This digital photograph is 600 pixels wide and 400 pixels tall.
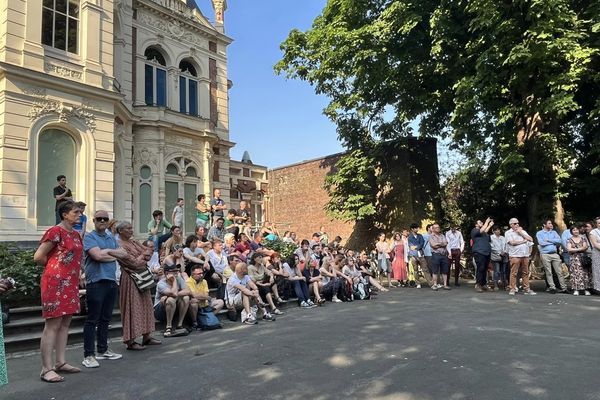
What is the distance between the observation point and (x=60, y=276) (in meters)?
5.02

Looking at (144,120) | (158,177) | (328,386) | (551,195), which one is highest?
(144,120)

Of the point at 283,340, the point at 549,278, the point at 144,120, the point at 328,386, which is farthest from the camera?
the point at 144,120

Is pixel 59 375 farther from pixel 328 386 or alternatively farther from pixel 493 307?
pixel 493 307

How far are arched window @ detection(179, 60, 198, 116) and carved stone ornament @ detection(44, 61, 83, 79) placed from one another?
764 cm

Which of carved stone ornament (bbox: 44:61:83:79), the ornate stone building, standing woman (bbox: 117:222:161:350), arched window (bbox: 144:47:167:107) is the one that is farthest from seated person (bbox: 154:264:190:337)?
arched window (bbox: 144:47:167:107)

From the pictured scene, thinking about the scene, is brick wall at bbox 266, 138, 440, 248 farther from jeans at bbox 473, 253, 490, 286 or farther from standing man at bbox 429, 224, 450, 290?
jeans at bbox 473, 253, 490, 286

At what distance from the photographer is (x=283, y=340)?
22.0 ft

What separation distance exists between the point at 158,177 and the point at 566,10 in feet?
51.4

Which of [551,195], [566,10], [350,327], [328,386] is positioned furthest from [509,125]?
[328,386]

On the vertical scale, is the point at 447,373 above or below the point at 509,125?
below

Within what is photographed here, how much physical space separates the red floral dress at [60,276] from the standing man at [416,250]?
11199mm

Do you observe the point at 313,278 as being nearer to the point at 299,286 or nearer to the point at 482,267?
the point at 299,286

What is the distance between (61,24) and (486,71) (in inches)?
513

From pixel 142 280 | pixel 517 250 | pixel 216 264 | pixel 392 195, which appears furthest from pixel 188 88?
pixel 142 280
